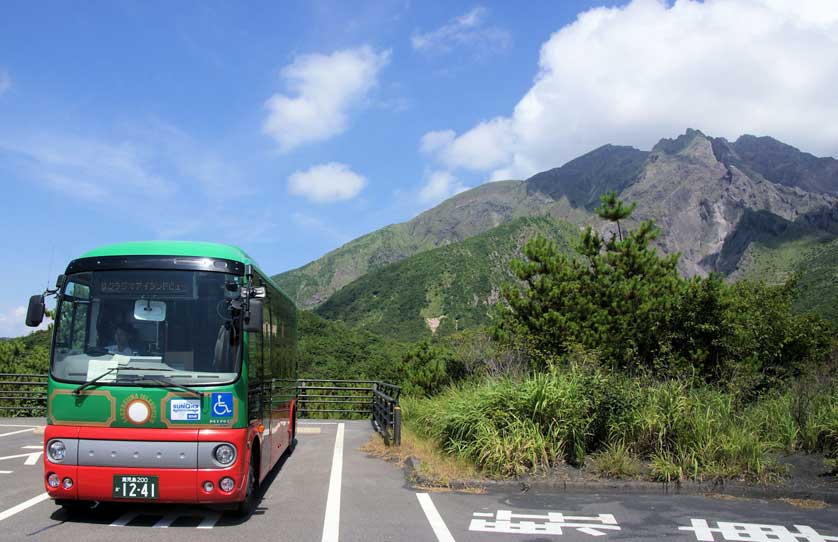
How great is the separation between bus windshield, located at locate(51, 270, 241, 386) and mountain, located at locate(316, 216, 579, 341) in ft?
425

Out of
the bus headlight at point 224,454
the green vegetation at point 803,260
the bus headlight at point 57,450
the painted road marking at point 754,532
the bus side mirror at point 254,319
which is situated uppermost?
the green vegetation at point 803,260

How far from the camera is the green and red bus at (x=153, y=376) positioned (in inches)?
261

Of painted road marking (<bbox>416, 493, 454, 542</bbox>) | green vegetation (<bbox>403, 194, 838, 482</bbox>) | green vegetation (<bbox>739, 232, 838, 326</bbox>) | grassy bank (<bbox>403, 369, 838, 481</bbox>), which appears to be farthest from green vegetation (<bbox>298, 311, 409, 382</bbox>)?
green vegetation (<bbox>739, 232, 838, 326</bbox>)

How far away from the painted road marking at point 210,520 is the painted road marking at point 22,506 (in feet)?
6.90

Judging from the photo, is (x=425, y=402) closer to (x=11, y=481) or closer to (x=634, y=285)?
(x=11, y=481)

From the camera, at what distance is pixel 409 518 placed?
7.59 meters

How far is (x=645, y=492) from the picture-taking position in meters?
9.13

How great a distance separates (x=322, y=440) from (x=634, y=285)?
1210 cm

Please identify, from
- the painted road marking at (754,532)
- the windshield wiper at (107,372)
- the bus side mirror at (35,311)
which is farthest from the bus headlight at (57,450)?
the painted road marking at (754,532)

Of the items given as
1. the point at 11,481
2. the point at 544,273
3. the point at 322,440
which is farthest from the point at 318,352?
the point at 11,481

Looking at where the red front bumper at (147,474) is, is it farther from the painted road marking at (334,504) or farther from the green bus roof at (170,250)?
the green bus roof at (170,250)

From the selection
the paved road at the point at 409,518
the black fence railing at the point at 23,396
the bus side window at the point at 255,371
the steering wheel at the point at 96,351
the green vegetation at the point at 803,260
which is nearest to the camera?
the paved road at the point at 409,518

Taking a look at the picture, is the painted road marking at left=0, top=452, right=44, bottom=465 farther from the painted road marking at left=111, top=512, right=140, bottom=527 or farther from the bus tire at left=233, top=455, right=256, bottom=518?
the bus tire at left=233, top=455, right=256, bottom=518

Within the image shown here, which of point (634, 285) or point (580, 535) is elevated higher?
point (634, 285)
